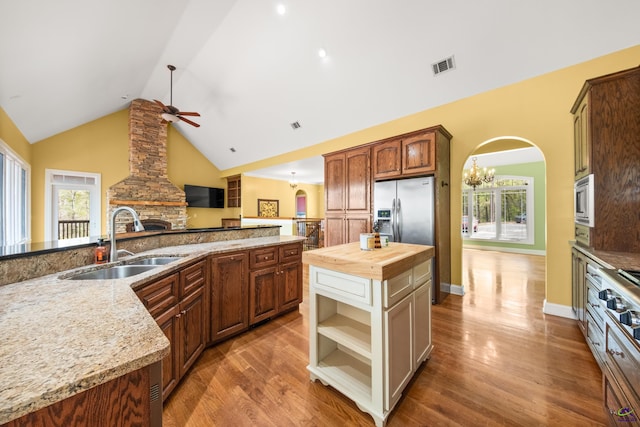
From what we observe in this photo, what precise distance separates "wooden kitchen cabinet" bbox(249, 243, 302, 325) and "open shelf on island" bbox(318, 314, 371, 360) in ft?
3.31

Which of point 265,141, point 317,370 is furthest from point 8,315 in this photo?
point 265,141

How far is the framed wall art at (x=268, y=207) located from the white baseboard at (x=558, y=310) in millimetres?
7770

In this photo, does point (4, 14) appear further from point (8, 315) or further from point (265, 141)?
point (265, 141)

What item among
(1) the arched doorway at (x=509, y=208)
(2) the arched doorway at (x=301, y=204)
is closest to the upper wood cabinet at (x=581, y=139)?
(1) the arched doorway at (x=509, y=208)

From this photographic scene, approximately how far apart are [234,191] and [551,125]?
8.22m

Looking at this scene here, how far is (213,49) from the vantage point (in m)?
4.01

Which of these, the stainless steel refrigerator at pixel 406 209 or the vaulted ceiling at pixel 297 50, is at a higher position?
the vaulted ceiling at pixel 297 50

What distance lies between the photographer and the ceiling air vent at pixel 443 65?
3.06m

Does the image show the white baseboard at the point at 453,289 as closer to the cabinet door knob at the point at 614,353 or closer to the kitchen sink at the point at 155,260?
the cabinet door knob at the point at 614,353

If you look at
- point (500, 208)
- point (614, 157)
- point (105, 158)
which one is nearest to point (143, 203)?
point (105, 158)

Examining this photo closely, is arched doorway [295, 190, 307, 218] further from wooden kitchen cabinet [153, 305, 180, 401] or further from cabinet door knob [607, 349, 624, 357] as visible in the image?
cabinet door knob [607, 349, 624, 357]

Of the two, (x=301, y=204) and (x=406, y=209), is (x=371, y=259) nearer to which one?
(x=406, y=209)

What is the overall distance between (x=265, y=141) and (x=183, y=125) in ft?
9.55

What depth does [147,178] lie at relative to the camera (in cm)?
654
